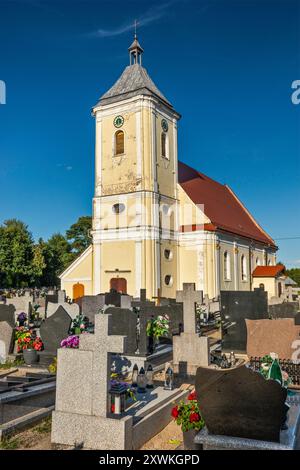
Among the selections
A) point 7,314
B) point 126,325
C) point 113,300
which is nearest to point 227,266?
point 113,300

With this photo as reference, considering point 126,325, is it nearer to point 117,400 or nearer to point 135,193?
point 117,400

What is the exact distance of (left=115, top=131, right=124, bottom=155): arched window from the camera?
23408 millimetres

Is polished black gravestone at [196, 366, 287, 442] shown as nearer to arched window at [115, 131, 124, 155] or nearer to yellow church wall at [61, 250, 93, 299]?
yellow church wall at [61, 250, 93, 299]

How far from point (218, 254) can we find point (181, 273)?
2540mm

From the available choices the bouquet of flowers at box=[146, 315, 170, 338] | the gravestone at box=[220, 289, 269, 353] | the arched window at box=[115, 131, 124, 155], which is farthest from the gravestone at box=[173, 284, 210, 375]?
the arched window at box=[115, 131, 124, 155]

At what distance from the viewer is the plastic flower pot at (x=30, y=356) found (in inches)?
333

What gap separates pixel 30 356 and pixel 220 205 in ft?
76.4

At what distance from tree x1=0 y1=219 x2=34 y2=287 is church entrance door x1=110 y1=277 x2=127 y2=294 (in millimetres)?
20421

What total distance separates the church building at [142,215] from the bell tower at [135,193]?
6 cm

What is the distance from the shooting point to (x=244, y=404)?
12.9 feet

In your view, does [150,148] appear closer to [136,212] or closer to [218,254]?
[136,212]

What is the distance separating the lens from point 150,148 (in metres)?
22.5

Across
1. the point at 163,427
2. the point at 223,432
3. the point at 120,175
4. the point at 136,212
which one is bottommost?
the point at 163,427

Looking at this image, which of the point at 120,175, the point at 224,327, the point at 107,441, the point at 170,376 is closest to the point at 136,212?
the point at 120,175
